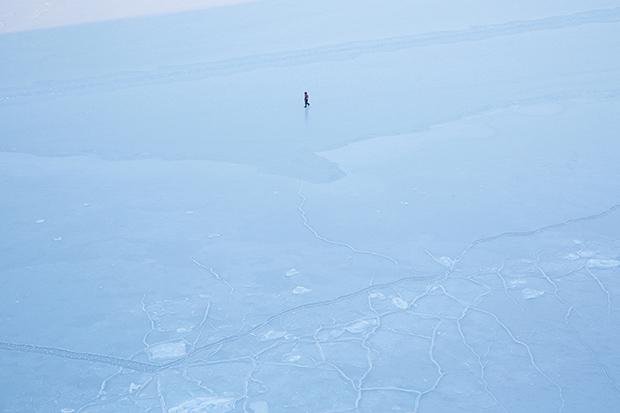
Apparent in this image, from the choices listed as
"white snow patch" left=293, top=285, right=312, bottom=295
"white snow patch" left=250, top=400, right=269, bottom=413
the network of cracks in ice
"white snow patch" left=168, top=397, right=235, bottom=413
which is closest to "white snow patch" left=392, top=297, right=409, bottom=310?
the network of cracks in ice

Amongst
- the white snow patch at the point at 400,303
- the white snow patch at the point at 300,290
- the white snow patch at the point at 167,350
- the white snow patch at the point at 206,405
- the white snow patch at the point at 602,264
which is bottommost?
the white snow patch at the point at 206,405

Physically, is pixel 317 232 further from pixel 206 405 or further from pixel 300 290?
pixel 206 405

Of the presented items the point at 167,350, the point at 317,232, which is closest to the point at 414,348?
the point at 167,350

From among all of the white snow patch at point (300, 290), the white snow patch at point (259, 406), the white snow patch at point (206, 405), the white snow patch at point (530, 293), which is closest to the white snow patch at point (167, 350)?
the white snow patch at point (206, 405)

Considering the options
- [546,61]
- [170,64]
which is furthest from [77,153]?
[546,61]

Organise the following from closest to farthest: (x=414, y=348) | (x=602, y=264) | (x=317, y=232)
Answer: (x=414, y=348)
(x=602, y=264)
(x=317, y=232)

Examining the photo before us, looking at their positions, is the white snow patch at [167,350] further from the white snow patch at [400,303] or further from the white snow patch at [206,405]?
the white snow patch at [400,303]
